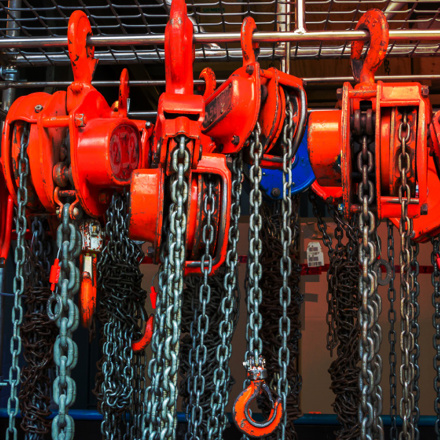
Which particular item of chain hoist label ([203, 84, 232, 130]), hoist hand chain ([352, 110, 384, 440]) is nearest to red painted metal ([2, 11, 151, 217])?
chain hoist label ([203, 84, 232, 130])

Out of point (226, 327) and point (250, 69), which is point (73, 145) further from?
point (226, 327)

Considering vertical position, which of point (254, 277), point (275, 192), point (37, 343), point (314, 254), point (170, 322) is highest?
point (275, 192)

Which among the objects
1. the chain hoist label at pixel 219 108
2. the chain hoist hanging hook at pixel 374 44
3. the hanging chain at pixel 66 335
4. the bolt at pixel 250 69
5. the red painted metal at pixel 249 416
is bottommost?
the red painted metal at pixel 249 416

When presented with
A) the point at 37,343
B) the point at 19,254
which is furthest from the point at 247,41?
the point at 37,343

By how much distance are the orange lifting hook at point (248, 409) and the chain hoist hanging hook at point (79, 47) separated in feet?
2.89

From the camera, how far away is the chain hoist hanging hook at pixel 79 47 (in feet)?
4.51

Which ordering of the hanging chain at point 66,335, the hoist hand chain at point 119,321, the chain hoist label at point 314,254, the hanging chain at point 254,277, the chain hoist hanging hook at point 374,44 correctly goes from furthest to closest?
the chain hoist label at point 314,254, the hoist hand chain at point 119,321, the chain hoist hanging hook at point 374,44, the hanging chain at point 254,277, the hanging chain at point 66,335

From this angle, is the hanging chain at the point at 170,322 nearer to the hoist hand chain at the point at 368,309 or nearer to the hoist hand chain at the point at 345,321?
the hoist hand chain at the point at 368,309

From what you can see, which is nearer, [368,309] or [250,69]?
[368,309]

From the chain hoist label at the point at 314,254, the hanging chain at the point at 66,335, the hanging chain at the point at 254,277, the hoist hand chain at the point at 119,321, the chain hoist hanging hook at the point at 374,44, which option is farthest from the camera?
the chain hoist label at the point at 314,254

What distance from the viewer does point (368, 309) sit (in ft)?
3.76

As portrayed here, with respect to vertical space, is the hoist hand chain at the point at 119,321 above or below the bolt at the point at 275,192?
below

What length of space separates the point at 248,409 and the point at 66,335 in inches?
18.0

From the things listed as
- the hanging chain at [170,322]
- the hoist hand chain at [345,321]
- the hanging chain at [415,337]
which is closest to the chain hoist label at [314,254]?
the hoist hand chain at [345,321]
